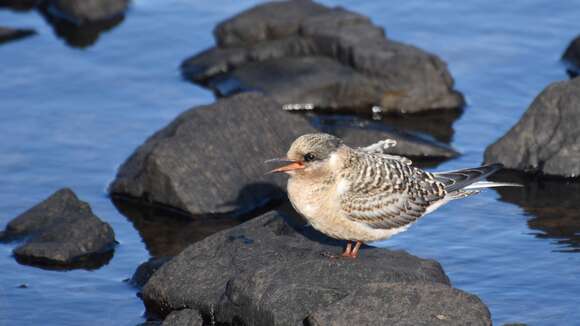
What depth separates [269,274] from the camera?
1214 cm

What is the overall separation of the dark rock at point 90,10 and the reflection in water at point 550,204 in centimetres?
979

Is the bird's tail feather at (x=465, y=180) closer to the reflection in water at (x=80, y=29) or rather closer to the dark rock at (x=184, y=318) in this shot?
the dark rock at (x=184, y=318)

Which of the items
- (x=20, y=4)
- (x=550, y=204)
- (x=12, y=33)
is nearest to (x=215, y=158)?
(x=550, y=204)

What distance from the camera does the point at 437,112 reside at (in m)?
19.4

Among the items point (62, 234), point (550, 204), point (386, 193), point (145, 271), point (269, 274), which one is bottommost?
point (62, 234)

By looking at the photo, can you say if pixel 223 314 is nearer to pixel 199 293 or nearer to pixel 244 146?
pixel 199 293

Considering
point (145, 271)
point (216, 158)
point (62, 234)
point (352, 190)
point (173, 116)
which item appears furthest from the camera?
point (173, 116)

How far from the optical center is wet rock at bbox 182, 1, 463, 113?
19391 millimetres

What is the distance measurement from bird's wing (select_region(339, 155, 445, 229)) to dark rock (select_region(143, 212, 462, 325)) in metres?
0.48

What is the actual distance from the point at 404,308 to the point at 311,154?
195cm

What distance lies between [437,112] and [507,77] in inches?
61.8

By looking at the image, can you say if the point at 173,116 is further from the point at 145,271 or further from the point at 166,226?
the point at 145,271

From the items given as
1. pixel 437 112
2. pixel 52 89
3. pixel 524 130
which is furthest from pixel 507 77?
pixel 52 89

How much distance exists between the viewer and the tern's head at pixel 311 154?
40.2 feet
